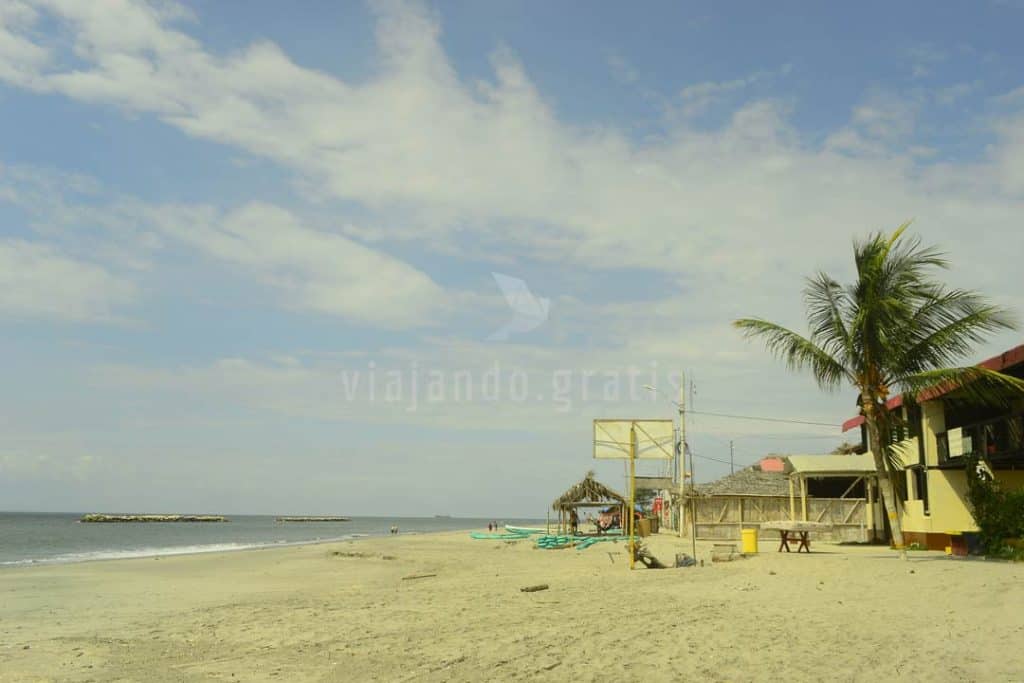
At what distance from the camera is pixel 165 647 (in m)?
10.4

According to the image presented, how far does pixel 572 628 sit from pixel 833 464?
71.7ft

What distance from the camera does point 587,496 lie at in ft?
139

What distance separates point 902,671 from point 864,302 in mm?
13734

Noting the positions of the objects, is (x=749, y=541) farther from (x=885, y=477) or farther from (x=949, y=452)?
(x=949, y=452)

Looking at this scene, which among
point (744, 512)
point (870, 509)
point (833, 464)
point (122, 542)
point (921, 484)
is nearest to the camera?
point (921, 484)

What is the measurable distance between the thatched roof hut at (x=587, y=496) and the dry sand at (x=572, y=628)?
21.4 meters

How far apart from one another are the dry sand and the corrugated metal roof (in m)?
10.0

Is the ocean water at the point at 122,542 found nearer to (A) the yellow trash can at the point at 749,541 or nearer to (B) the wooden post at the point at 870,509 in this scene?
(A) the yellow trash can at the point at 749,541

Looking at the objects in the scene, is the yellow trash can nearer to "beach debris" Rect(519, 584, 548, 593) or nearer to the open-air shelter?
"beach debris" Rect(519, 584, 548, 593)

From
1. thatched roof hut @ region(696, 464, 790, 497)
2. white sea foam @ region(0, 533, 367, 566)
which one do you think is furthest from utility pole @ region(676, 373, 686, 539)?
white sea foam @ region(0, 533, 367, 566)

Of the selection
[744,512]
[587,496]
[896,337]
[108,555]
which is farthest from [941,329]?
[108,555]

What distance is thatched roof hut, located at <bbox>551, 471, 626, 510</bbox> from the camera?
133ft

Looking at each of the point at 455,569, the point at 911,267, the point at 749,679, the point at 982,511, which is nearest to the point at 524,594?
the point at 749,679

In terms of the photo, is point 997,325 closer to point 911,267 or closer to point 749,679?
point 911,267
